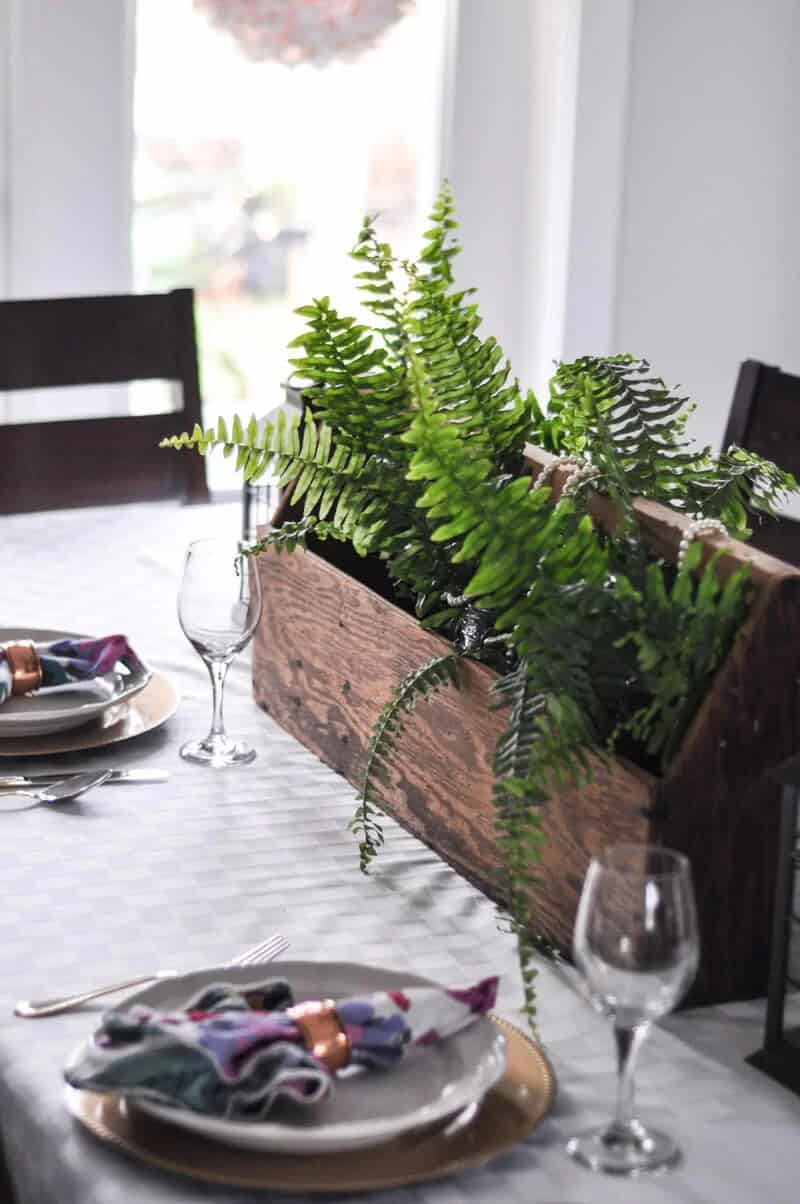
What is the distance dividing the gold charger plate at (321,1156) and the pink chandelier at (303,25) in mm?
2689

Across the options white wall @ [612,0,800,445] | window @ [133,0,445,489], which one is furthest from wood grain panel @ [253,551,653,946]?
white wall @ [612,0,800,445]

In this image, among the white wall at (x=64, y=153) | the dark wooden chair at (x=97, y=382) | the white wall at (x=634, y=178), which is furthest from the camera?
the white wall at (x=634, y=178)

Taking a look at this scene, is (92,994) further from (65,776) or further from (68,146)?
(68,146)

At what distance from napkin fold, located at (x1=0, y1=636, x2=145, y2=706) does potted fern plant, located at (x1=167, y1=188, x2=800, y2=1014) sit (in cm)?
13

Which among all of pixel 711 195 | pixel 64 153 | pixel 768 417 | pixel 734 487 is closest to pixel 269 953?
pixel 734 487

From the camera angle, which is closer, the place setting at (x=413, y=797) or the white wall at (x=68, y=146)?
the place setting at (x=413, y=797)

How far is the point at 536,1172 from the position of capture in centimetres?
77

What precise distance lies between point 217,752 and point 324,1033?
524 millimetres

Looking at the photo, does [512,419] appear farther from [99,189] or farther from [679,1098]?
[99,189]

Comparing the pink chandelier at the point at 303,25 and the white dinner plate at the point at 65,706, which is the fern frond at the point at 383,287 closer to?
the white dinner plate at the point at 65,706

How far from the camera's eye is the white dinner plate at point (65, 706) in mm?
1262

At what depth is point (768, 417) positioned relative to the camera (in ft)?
6.64

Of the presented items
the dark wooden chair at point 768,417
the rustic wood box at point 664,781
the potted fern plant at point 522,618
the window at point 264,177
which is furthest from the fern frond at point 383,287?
the window at point 264,177

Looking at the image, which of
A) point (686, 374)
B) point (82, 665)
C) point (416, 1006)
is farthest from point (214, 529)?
point (686, 374)
